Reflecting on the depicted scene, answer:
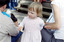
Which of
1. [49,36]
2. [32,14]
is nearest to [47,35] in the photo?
[49,36]

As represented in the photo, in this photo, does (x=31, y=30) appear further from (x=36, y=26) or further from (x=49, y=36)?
(x=49, y=36)

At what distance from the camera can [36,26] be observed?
1.71 m

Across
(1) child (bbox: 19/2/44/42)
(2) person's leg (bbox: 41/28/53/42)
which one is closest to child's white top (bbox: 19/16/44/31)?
(1) child (bbox: 19/2/44/42)

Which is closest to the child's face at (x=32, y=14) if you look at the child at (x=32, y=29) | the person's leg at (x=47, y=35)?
the child at (x=32, y=29)

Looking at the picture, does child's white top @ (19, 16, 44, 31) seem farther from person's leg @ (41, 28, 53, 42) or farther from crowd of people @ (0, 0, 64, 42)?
person's leg @ (41, 28, 53, 42)

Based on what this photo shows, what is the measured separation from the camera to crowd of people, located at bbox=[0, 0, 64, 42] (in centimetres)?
86

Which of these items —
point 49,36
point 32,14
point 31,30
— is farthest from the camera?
point 31,30

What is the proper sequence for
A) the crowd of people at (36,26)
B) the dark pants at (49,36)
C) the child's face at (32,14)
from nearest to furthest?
1. the crowd of people at (36,26)
2. the dark pants at (49,36)
3. the child's face at (32,14)

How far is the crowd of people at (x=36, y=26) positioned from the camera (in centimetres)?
86

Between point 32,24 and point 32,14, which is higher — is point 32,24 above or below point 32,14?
below

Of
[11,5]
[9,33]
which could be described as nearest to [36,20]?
[9,33]

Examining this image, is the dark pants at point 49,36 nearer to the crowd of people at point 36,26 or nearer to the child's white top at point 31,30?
the crowd of people at point 36,26

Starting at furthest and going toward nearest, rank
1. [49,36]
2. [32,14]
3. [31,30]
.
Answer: [31,30] < [32,14] < [49,36]

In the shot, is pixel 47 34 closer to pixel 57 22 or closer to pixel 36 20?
pixel 57 22
